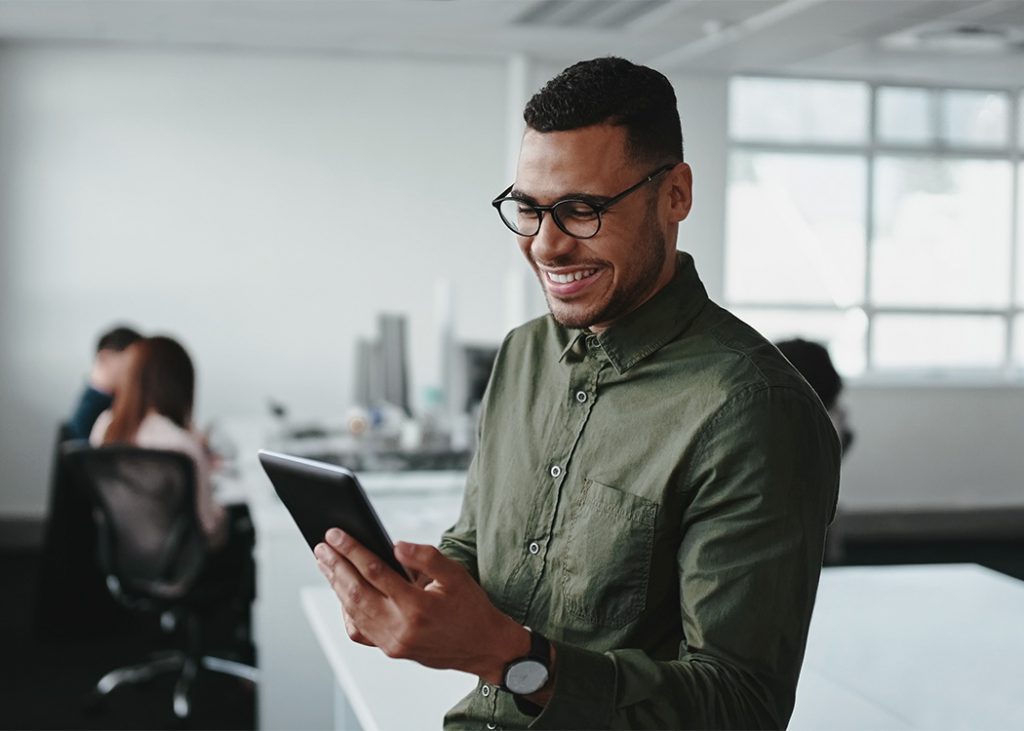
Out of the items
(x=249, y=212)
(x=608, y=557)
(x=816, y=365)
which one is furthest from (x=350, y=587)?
(x=249, y=212)

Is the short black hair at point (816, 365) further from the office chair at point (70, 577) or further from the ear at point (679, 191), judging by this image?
the office chair at point (70, 577)

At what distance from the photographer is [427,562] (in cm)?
125

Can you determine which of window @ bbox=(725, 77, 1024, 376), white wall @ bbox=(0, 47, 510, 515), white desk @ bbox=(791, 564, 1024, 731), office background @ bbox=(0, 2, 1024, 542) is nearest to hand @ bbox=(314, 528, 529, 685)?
white desk @ bbox=(791, 564, 1024, 731)

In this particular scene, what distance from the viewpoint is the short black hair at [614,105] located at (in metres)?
1.38

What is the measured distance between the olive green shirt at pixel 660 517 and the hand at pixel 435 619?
0.07 m

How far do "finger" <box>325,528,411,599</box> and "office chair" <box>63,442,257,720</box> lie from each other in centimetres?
277

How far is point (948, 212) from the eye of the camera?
8055 mm

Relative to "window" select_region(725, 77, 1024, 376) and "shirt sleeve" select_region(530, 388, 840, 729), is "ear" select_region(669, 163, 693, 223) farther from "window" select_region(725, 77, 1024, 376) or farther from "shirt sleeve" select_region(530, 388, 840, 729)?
"window" select_region(725, 77, 1024, 376)

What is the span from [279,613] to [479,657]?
229 centimetres

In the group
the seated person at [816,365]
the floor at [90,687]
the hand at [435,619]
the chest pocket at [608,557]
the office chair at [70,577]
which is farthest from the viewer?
the office chair at [70,577]

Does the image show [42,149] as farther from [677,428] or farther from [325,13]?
[677,428]

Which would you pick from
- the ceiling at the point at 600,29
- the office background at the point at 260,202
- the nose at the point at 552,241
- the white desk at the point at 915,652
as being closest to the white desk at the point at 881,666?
the white desk at the point at 915,652

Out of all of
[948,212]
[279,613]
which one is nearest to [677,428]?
[279,613]

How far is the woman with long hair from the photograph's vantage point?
14.0 feet
